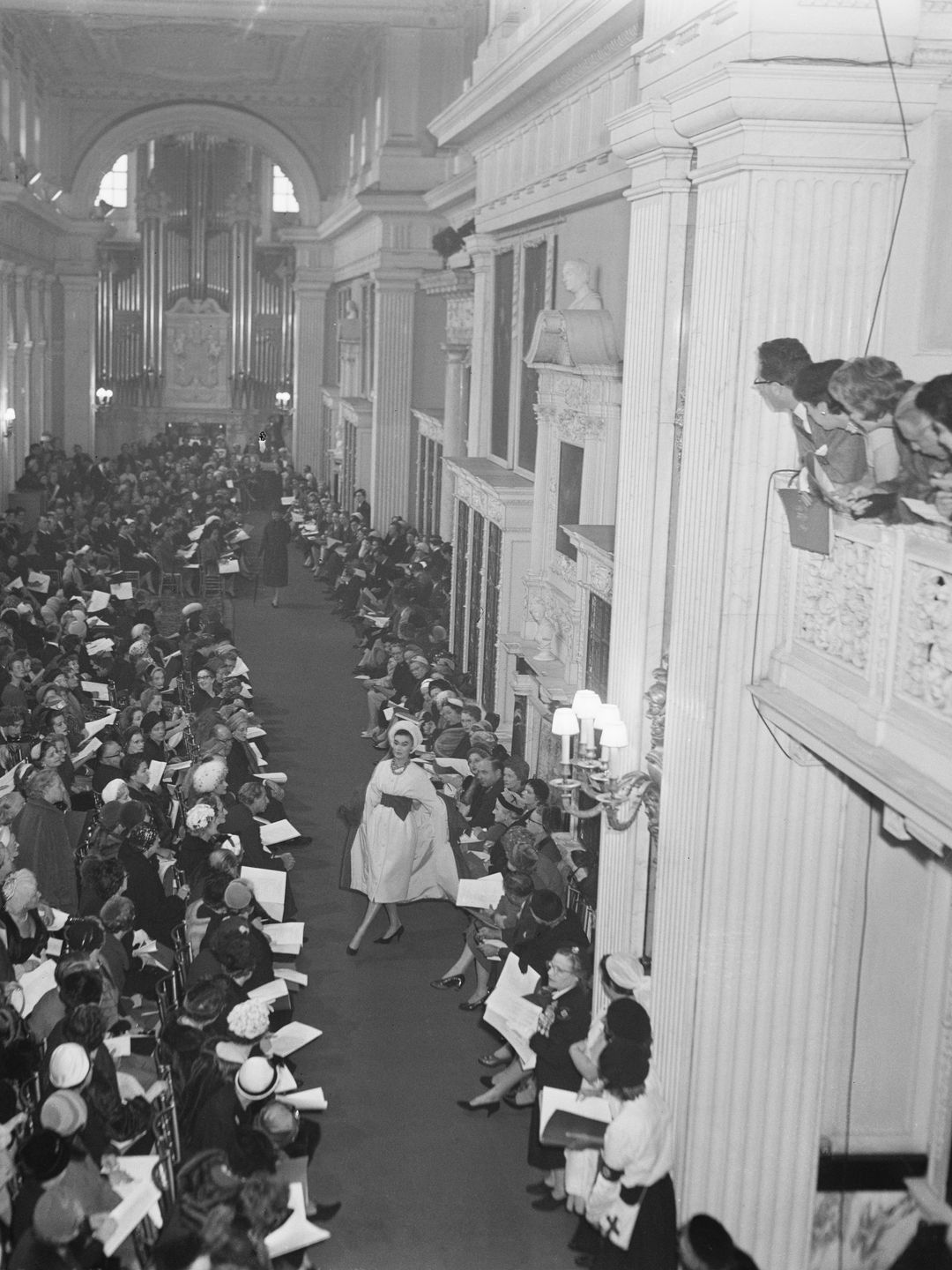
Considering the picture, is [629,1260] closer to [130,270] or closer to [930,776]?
[930,776]

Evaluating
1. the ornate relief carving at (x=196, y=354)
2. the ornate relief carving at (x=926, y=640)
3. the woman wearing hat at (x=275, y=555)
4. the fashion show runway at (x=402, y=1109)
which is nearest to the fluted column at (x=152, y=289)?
the ornate relief carving at (x=196, y=354)

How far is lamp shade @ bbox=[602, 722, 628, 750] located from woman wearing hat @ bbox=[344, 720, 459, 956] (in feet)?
10.7

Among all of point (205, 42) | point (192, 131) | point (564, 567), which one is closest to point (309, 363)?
point (192, 131)

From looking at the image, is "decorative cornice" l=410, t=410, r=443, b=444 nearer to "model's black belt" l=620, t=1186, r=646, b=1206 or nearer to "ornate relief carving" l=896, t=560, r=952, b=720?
"model's black belt" l=620, t=1186, r=646, b=1206

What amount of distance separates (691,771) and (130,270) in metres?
43.0

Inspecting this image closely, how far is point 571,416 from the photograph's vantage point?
1339cm

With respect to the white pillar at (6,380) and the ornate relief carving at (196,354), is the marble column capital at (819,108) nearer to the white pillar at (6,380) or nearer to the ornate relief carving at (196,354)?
the white pillar at (6,380)

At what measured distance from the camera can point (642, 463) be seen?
346 inches

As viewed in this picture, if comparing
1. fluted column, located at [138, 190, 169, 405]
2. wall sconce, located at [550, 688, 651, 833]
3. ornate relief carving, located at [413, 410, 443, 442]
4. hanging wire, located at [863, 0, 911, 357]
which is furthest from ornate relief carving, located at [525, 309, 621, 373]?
fluted column, located at [138, 190, 169, 405]

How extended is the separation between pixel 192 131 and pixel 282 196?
7.63 m

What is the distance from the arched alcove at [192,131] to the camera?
1556 inches

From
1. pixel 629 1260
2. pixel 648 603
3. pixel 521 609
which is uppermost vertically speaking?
pixel 648 603

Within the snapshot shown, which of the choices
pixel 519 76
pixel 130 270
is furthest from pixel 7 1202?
pixel 130 270

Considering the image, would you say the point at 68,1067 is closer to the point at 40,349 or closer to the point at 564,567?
the point at 564,567
